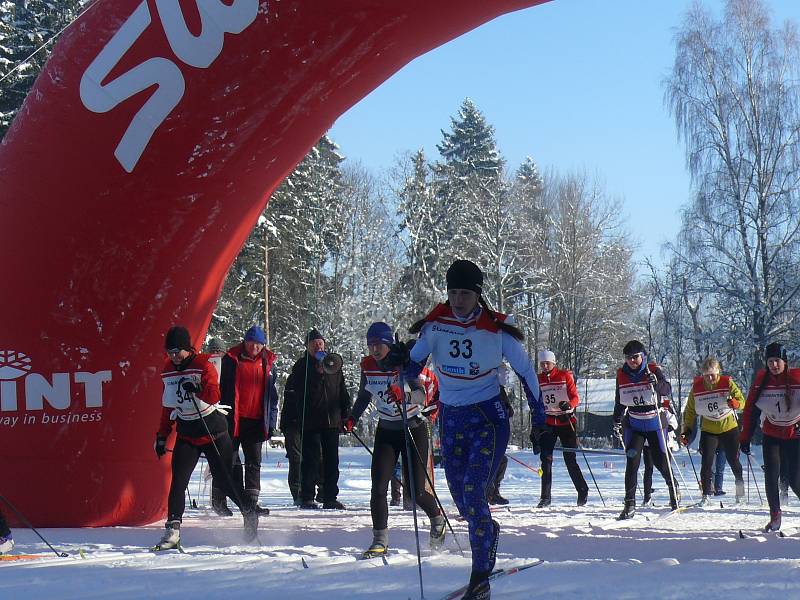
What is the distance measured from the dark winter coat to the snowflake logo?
342cm

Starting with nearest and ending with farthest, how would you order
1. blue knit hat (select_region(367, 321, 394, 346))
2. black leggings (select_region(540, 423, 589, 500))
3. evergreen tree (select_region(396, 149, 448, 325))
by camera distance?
blue knit hat (select_region(367, 321, 394, 346)) → black leggings (select_region(540, 423, 589, 500)) → evergreen tree (select_region(396, 149, 448, 325))

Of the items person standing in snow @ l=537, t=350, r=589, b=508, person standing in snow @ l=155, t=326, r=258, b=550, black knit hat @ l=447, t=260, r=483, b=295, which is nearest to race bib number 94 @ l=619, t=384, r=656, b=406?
Answer: person standing in snow @ l=537, t=350, r=589, b=508

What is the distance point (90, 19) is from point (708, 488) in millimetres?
8857

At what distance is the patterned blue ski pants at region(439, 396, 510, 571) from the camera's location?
5.92 metres

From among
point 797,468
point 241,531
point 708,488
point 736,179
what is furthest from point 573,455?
point 736,179

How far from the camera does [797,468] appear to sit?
9.68 meters

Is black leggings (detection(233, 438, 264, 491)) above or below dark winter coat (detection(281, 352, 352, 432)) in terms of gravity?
below

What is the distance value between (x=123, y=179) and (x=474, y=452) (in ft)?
15.4

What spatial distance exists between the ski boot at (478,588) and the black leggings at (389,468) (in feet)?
7.07

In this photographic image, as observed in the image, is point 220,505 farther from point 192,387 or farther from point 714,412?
point 714,412

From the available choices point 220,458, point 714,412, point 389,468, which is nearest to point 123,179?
point 220,458

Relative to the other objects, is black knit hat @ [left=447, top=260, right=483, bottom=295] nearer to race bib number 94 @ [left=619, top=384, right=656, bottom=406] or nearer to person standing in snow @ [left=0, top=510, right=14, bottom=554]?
person standing in snow @ [left=0, top=510, right=14, bottom=554]

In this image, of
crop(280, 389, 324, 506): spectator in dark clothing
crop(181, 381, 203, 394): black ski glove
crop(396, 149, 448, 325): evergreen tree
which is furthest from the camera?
crop(396, 149, 448, 325): evergreen tree

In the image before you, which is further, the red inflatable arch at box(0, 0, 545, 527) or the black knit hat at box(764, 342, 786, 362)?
the black knit hat at box(764, 342, 786, 362)
